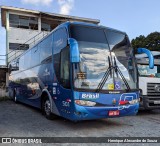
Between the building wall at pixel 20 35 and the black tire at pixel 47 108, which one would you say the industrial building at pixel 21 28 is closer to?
the building wall at pixel 20 35

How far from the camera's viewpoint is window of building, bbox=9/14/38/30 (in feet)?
88.0

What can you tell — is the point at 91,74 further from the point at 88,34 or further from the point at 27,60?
the point at 27,60

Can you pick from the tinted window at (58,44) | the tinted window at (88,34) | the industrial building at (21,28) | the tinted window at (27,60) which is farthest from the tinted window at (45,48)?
the industrial building at (21,28)

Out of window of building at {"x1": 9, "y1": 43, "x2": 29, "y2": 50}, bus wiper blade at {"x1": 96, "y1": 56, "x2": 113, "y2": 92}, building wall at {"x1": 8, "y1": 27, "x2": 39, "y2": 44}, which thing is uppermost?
building wall at {"x1": 8, "y1": 27, "x2": 39, "y2": 44}

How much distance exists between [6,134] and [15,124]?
1474 millimetres

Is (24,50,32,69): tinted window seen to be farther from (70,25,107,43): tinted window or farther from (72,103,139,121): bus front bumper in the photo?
(72,103,139,121): bus front bumper

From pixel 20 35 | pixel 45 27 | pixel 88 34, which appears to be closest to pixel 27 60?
pixel 88 34

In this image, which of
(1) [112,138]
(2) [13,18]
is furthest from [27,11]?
(1) [112,138]

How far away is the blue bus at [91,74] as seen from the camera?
724cm

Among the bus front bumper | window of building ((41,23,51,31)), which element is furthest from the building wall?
the bus front bumper

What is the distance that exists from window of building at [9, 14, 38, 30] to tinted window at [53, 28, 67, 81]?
757 inches

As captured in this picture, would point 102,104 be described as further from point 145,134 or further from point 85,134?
point 145,134

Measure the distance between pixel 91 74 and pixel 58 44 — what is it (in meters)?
1.96

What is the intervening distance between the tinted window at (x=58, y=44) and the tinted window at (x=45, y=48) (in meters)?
0.60
